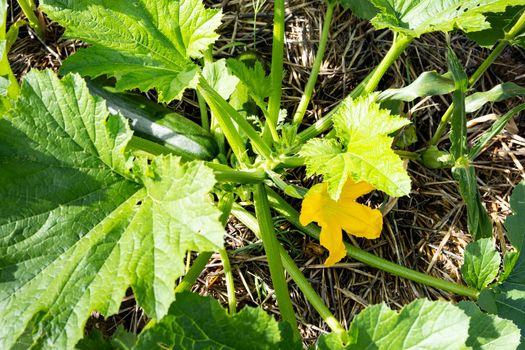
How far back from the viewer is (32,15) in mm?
2617

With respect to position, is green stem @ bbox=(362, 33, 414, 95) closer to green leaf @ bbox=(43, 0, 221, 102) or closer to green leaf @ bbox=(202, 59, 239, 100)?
green leaf @ bbox=(202, 59, 239, 100)

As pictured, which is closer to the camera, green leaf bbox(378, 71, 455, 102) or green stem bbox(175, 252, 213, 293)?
green stem bbox(175, 252, 213, 293)

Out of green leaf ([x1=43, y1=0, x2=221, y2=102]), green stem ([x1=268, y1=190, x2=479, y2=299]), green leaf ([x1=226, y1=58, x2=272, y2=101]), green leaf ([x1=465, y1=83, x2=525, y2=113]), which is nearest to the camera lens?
green leaf ([x1=43, y1=0, x2=221, y2=102])

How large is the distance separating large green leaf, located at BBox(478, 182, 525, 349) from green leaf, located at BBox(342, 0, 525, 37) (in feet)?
2.24

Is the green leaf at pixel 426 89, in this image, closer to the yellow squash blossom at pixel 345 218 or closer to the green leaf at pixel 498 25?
the green leaf at pixel 498 25

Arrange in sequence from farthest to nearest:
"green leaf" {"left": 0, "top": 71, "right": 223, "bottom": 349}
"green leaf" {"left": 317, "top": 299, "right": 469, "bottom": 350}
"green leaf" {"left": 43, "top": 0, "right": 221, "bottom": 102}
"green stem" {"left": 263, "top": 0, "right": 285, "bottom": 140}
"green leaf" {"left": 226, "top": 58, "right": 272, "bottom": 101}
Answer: "green stem" {"left": 263, "top": 0, "right": 285, "bottom": 140}
"green leaf" {"left": 226, "top": 58, "right": 272, "bottom": 101}
"green leaf" {"left": 43, "top": 0, "right": 221, "bottom": 102}
"green leaf" {"left": 317, "top": 299, "right": 469, "bottom": 350}
"green leaf" {"left": 0, "top": 71, "right": 223, "bottom": 349}

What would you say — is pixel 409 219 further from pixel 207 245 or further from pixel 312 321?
pixel 207 245

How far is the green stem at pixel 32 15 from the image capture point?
2553mm

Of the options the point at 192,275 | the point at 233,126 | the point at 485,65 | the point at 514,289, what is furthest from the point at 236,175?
the point at 485,65

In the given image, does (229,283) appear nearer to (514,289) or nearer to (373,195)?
(373,195)

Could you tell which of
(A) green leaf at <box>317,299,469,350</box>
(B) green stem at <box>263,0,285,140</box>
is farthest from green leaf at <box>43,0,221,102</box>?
(A) green leaf at <box>317,299,469,350</box>

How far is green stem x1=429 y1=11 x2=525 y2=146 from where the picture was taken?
2.31m

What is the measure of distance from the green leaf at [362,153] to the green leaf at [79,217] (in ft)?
1.15

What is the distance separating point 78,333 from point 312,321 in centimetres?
112
